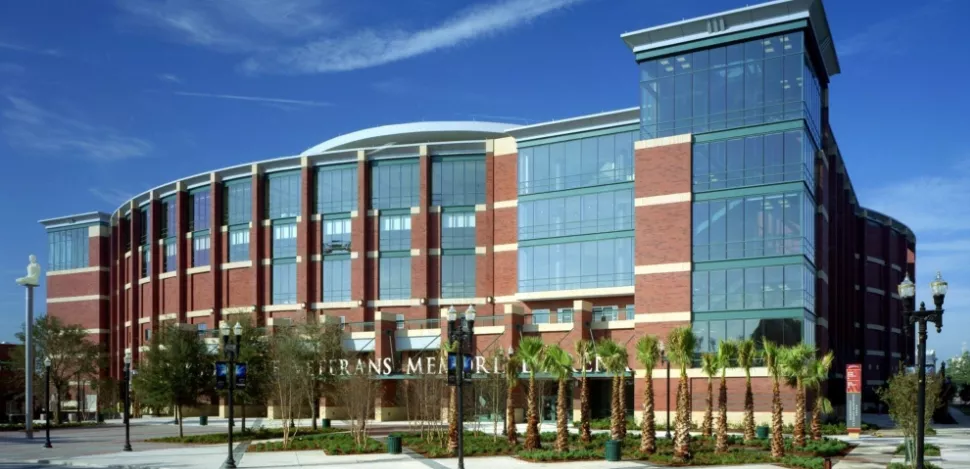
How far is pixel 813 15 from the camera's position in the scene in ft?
178

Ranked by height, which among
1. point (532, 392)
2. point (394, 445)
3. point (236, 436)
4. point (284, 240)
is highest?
point (284, 240)

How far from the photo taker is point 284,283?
76.4 metres

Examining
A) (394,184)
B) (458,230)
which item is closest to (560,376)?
(458,230)

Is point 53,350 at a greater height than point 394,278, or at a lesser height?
lesser

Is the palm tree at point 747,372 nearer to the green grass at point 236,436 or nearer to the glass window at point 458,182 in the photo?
the green grass at point 236,436

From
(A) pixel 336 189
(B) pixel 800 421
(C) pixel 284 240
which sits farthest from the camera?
(C) pixel 284 240

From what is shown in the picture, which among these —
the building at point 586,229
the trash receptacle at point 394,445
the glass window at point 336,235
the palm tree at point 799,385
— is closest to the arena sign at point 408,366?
the building at point 586,229

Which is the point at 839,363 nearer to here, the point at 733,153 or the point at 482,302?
the point at 733,153

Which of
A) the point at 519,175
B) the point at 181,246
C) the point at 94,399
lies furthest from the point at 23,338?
the point at 519,175

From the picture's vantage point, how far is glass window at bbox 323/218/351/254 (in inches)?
2926

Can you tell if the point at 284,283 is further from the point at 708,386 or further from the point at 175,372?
the point at 708,386

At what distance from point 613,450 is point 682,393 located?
126 inches

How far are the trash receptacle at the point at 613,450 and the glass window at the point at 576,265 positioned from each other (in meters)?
28.7

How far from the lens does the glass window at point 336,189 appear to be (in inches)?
2938
